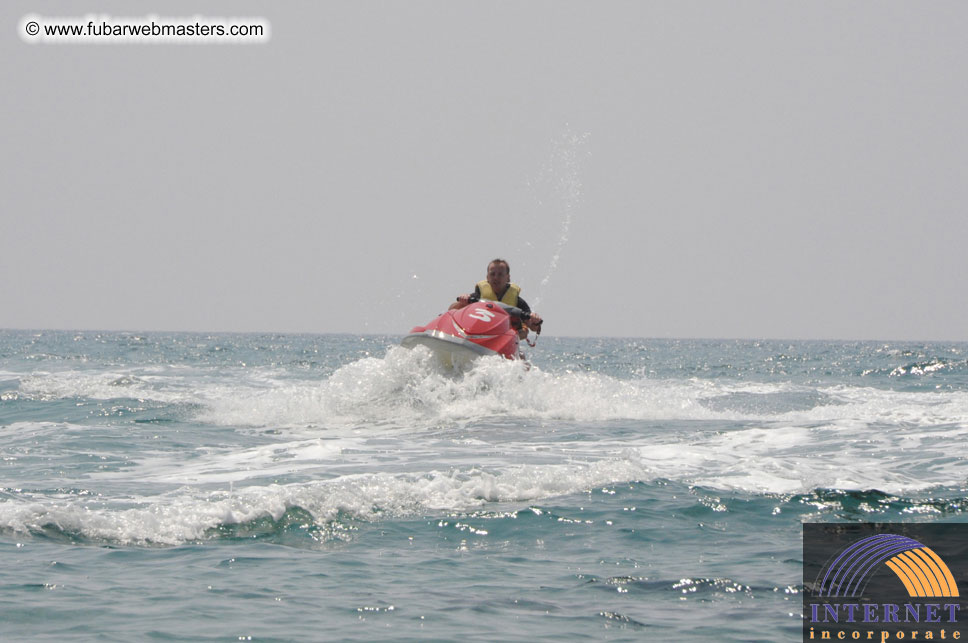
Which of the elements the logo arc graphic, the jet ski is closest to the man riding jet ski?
the jet ski

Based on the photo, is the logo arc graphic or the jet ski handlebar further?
the jet ski handlebar

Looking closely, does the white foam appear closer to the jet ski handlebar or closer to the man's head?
the jet ski handlebar

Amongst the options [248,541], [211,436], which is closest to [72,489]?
[248,541]

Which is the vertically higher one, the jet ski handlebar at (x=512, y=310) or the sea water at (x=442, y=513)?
the jet ski handlebar at (x=512, y=310)

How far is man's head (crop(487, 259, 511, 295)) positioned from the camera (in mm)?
12555

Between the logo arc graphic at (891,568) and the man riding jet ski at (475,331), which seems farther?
the man riding jet ski at (475,331)

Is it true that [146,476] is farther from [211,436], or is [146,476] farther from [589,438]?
[589,438]

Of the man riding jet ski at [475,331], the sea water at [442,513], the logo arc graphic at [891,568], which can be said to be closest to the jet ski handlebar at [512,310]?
the man riding jet ski at [475,331]

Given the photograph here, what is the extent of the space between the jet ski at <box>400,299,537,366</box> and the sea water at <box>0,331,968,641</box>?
22cm

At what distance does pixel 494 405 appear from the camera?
1136 centimetres

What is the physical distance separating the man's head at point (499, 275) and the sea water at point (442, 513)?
136 centimetres

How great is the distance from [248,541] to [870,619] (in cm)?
293

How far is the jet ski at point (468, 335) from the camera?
11.5m

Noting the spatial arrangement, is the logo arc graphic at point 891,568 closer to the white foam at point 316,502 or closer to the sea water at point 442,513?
the sea water at point 442,513
